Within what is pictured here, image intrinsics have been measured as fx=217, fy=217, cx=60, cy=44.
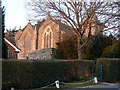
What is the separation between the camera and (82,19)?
26797mm

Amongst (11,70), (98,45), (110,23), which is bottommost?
(11,70)

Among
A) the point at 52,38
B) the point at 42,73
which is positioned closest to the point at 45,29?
the point at 52,38

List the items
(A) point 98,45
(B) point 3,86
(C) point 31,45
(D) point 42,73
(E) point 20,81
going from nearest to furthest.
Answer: (B) point 3,86 < (E) point 20,81 < (D) point 42,73 < (A) point 98,45 < (C) point 31,45

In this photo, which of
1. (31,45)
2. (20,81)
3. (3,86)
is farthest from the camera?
(31,45)

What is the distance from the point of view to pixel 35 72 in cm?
1475

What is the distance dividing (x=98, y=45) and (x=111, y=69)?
460 inches

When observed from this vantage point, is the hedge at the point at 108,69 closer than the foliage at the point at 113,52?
Yes

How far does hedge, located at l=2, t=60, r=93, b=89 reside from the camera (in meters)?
13.2

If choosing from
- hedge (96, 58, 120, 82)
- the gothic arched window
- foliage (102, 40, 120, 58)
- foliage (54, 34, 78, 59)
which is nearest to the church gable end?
the gothic arched window

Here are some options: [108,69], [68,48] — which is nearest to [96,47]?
[68,48]

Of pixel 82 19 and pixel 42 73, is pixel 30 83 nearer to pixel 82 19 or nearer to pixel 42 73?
pixel 42 73

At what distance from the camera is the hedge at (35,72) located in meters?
13.2

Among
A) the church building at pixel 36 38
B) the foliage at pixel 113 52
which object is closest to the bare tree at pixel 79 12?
the foliage at pixel 113 52

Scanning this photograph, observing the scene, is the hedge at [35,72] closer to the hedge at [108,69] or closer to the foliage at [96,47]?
the hedge at [108,69]
